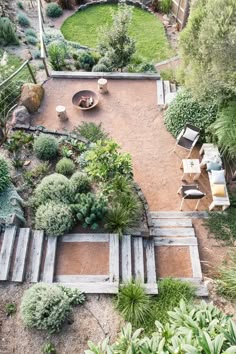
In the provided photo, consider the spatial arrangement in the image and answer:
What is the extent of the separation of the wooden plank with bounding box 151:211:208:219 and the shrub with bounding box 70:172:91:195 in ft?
7.13

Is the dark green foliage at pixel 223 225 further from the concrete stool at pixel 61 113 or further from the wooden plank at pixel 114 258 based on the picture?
the concrete stool at pixel 61 113

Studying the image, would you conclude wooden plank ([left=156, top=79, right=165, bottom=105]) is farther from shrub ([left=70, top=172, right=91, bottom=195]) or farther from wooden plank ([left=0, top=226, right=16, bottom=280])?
wooden plank ([left=0, top=226, right=16, bottom=280])

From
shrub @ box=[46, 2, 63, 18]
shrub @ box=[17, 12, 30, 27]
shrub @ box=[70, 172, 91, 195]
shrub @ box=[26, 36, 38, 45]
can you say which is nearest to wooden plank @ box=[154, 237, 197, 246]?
shrub @ box=[70, 172, 91, 195]

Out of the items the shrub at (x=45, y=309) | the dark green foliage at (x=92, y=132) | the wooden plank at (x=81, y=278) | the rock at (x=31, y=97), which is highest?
the rock at (x=31, y=97)

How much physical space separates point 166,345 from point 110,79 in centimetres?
1101

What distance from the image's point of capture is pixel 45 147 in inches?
378

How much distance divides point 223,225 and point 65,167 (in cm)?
481

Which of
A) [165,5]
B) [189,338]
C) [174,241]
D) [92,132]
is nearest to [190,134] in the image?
[92,132]

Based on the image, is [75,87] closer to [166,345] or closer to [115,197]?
[115,197]

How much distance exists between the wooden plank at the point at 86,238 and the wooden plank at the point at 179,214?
1775 millimetres

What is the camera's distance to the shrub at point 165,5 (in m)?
18.5

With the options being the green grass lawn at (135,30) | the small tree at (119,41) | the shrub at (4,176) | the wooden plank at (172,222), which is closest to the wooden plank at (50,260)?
the shrub at (4,176)

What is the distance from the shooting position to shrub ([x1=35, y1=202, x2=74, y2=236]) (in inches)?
317

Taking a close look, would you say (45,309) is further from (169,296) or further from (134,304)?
(169,296)
